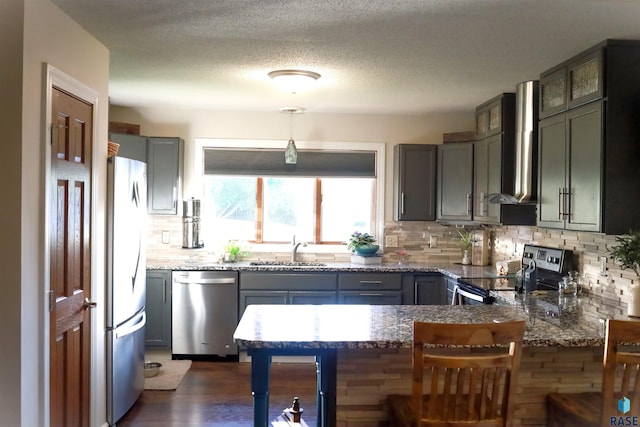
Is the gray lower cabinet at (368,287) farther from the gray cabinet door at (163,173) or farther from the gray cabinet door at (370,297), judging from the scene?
the gray cabinet door at (163,173)

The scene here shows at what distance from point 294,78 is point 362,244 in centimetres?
212

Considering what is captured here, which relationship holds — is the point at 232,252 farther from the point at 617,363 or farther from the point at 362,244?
the point at 617,363

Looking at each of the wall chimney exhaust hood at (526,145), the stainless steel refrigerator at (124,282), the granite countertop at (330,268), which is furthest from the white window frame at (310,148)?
the wall chimney exhaust hood at (526,145)

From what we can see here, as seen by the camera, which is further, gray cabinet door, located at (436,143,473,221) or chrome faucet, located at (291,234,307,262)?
chrome faucet, located at (291,234,307,262)

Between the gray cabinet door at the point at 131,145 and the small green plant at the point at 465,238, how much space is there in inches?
134

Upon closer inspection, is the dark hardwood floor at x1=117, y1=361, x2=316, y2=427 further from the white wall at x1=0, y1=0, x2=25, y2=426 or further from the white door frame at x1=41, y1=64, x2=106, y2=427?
the white wall at x1=0, y1=0, x2=25, y2=426

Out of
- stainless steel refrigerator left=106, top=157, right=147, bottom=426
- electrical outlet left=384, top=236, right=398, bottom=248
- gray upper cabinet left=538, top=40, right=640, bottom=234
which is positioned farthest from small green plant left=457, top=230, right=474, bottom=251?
stainless steel refrigerator left=106, top=157, right=147, bottom=426

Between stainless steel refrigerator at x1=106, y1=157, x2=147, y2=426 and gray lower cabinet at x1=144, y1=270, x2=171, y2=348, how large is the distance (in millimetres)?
985

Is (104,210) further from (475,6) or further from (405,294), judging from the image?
(405,294)

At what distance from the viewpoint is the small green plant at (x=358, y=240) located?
5266 millimetres

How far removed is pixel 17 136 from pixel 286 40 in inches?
60.4

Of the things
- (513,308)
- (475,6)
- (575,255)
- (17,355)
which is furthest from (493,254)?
(17,355)

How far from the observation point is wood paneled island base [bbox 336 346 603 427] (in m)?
2.36

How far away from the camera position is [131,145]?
195 inches
